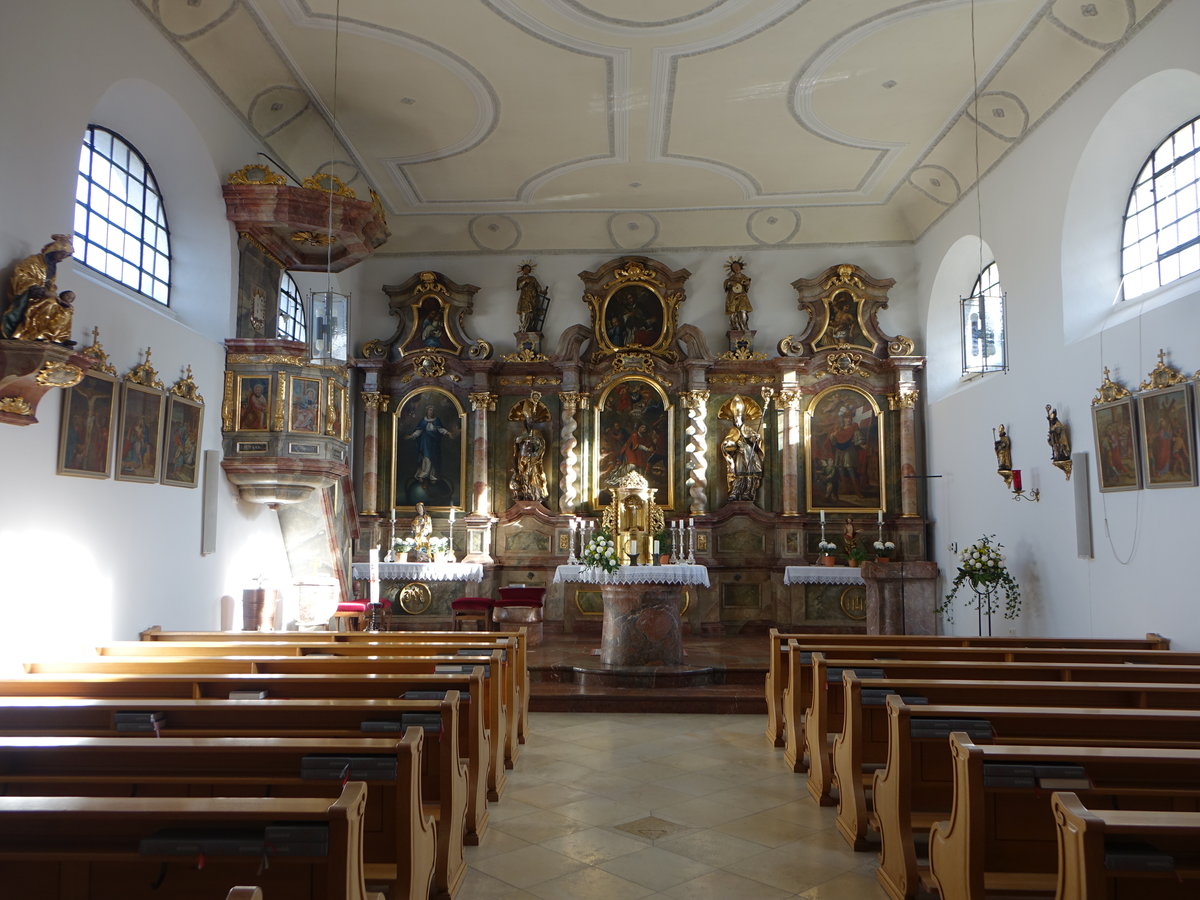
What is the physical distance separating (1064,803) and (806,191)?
42.7ft

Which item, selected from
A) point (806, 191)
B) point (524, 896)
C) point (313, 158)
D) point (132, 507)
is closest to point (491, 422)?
point (313, 158)

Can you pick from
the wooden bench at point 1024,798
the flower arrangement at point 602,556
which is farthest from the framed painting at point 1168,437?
the flower arrangement at point 602,556

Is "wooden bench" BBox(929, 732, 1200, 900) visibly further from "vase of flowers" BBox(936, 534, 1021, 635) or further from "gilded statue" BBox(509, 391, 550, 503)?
"gilded statue" BBox(509, 391, 550, 503)

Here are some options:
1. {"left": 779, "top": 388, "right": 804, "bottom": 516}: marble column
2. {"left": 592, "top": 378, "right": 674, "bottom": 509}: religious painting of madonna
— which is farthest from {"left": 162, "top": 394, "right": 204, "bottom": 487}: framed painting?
{"left": 779, "top": 388, "right": 804, "bottom": 516}: marble column

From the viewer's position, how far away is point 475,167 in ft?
45.0

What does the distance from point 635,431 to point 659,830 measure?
10341 mm

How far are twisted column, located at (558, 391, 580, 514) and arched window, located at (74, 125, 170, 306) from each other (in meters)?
6.68

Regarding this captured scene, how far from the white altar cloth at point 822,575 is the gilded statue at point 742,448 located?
149 centimetres

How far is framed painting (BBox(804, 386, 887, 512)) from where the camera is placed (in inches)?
594

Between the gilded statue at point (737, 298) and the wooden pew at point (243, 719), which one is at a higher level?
the gilded statue at point (737, 298)

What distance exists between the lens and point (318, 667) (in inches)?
232

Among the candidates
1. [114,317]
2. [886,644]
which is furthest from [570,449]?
[886,644]

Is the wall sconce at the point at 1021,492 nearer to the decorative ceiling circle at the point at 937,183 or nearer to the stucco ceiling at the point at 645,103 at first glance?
the stucco ceiling at the point at 645,103

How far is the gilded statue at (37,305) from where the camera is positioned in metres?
6.34
